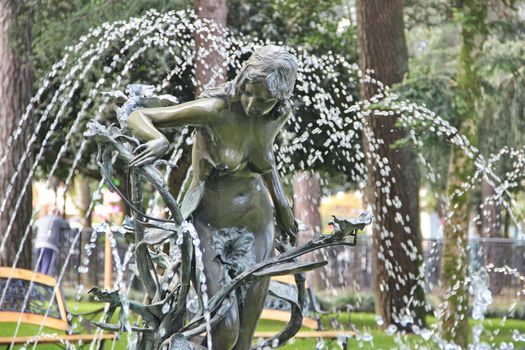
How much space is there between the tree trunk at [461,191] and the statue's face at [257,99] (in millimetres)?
6791

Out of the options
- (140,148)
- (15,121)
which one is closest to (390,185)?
(15,121)

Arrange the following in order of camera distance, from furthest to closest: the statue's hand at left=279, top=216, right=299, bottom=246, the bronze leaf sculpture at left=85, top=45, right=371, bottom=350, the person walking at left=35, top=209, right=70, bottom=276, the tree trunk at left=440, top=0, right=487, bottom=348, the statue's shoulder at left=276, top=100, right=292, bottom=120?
the person walking at left=35, top=209, right=70, bottom=276 < the tree trunk at left=440, top=0, right=487, bottom=348 < the statue's hand at left=279, top=216, right=299, bottom=246 < the statue's shoulder at left=276, top=100, right=292, bottom=120 < the bronze leaf sculpture at left=85, top=45, right=371, bottom=350

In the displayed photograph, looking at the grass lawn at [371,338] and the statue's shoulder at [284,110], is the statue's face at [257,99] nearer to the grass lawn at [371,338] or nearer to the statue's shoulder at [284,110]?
the statue's shoulder at [284,110]

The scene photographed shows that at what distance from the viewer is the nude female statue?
5785 millimetres

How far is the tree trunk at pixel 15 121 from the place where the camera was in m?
15.3

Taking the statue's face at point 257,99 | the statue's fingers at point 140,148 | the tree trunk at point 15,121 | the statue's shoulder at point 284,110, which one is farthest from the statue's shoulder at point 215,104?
the tree trunk at point 15,121

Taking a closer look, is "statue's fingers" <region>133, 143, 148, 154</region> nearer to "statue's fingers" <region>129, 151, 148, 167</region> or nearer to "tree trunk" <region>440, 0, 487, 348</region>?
"statue's fingers" <region>129, 151, 148, 167</region>

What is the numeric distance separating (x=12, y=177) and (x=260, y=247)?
31.3 feet

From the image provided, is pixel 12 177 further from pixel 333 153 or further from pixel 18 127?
pixel 333 153

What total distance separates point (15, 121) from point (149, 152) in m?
10.1

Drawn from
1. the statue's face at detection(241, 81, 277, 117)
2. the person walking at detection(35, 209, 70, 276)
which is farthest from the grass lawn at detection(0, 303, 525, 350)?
the statue's face at detection(241, 81, 277, 117)

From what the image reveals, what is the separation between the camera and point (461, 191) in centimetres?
1262

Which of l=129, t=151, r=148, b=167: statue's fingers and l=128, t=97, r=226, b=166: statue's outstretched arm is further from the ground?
l=128, t=97, r=226, b=166: statue's outstretched arm

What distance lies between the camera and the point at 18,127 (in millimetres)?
15102
